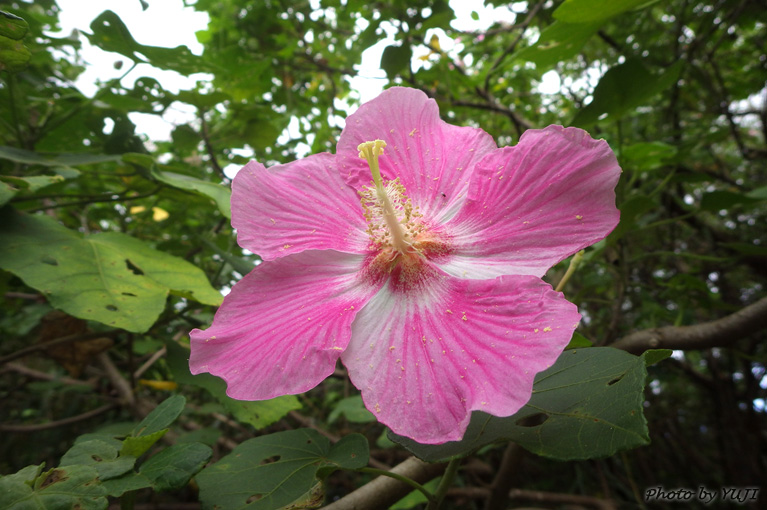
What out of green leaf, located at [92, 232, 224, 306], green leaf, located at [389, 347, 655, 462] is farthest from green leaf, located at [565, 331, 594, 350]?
green leaf, located at [92, 232, 224, 306]

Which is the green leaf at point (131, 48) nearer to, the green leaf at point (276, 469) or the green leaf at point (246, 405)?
the green leaf at point (246, 405)

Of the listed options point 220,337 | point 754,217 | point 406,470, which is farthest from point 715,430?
point 220,337

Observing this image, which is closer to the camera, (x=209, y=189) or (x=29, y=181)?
(x=29, y=181)

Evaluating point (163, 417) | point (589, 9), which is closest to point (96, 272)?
point (163, 417)

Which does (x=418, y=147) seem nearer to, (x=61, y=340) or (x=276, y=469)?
(x=276, y=469)

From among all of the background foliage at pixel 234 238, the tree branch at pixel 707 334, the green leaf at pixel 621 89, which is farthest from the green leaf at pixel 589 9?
the tree branch at pixel 707 334

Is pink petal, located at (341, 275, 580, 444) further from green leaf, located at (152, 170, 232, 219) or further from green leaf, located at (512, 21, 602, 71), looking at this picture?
green leaf, located at (512, 21, 602, 71)
